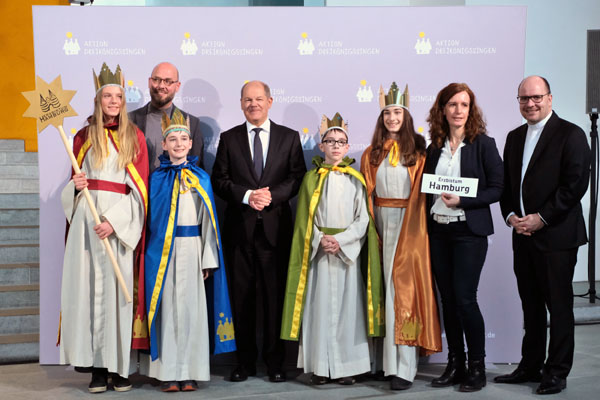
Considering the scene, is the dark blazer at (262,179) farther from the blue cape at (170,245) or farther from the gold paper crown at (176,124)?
the gold paper crown at (176,124)

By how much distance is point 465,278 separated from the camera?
3.68 metres

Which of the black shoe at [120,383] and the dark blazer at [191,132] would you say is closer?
the black shoe at [120,383]

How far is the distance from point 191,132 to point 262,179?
55 centimetres

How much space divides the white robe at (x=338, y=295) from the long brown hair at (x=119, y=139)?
1134 mm

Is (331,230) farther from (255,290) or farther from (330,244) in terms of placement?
(255,290)

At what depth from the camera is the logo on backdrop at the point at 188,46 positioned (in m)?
4.43

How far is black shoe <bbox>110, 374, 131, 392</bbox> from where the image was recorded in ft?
12.5

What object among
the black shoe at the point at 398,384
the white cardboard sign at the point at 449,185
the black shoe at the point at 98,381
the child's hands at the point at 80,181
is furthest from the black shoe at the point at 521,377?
the child's hands at the point at 80,181

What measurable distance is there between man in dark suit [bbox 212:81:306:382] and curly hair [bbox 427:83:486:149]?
839mm

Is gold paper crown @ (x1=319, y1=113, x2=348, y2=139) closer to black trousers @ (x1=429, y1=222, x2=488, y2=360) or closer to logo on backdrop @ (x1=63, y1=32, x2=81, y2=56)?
black trousers @ (x1=429, y1=222, x2=488, y2=360)

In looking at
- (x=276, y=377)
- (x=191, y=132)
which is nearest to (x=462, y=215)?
(x=276, y=377)

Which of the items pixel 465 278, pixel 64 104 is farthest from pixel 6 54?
pixel 465 278

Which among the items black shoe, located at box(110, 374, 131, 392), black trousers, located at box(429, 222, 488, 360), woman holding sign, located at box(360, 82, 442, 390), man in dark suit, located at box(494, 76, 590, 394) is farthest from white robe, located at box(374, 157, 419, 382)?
black shoe, located at box(110, 374, 131, 392)

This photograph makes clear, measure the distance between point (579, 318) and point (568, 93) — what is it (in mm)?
2694
